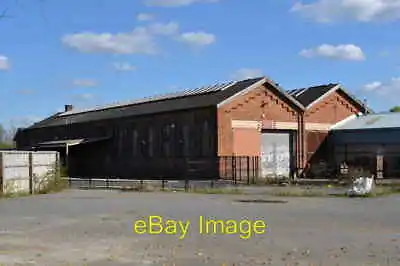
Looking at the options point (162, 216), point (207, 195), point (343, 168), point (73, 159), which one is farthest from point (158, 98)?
point (162, 216)

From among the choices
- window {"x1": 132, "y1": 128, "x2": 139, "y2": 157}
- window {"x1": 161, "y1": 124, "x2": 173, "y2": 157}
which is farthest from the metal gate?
window {"x1": 132, "y1": 128, "x2": 139, "y2": 157}

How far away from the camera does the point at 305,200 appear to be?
24.1 meters

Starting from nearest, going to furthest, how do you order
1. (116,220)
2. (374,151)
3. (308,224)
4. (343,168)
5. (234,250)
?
1. (234,250)
2. (308,224)
3. (116,220)
4. (343,168)
5. (374,151)

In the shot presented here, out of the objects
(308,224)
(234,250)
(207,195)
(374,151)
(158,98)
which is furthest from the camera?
(158,98)

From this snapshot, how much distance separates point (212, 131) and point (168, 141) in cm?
548

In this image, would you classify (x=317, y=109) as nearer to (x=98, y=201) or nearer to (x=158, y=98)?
(x=158, y=98)

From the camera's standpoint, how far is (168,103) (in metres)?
54.9

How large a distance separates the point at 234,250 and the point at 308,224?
4.80m

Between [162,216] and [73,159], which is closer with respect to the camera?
[162,216]

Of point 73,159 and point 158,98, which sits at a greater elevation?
point 158,98

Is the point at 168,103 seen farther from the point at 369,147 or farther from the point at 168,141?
the point at 369,147

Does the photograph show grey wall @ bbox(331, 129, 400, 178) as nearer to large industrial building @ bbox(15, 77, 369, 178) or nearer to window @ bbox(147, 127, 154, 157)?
large industrial building @ bbox(15, 77, 369, 178)

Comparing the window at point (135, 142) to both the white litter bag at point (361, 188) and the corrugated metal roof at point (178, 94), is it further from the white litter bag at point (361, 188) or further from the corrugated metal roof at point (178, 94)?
the white litter bag at point (361, 188)

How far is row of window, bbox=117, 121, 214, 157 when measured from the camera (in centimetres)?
4678
